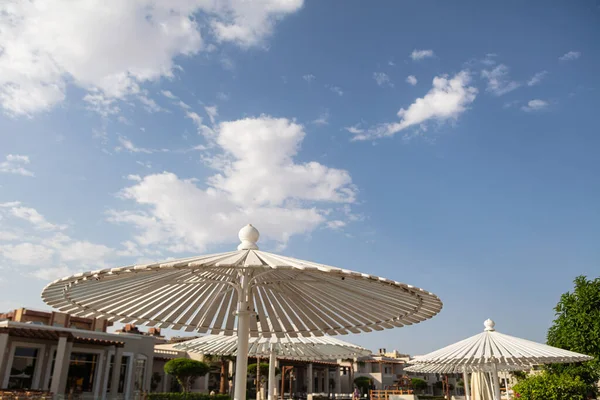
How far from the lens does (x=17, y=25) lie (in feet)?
29.6

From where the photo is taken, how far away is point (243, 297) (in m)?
5.43

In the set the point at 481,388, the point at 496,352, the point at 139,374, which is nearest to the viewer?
the point at 496,352

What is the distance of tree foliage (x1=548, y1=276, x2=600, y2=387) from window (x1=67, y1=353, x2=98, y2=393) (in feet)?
73.8

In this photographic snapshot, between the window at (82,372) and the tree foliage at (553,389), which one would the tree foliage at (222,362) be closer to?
the window at (82,372)

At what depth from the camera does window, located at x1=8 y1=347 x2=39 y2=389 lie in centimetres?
1927

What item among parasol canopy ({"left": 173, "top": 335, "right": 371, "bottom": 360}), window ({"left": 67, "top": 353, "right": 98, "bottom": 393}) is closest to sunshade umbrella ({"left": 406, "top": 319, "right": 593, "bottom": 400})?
parasol canopy ({"left": 173, "top": 335, "right": 371, "bottom": 360})

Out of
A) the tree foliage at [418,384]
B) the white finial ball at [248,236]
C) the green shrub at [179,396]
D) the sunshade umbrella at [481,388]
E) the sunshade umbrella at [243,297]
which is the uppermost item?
the white finial ball at [248,236]

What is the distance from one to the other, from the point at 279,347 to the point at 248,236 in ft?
26.4

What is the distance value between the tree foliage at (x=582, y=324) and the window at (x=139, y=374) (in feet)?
71.9

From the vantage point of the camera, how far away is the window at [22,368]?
19266 millimetres

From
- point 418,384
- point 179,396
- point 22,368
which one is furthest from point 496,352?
point 418,384

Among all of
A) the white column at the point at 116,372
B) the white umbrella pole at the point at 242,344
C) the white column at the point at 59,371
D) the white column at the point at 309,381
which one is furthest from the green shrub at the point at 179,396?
the white column at the point at 309,381

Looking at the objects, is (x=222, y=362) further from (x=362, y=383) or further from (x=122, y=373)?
(x=362, y=383)

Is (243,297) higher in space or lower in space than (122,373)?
higher
